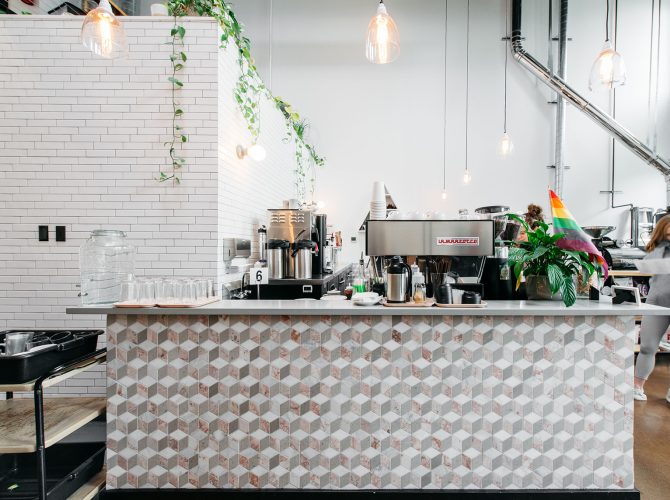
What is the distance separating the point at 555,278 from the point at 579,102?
5487 millimetres

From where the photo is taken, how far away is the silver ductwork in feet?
20.1

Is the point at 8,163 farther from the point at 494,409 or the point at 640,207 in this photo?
the point at 640,207

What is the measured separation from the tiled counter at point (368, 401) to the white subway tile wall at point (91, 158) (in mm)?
973

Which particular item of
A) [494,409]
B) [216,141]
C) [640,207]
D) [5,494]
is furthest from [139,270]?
[640,207]

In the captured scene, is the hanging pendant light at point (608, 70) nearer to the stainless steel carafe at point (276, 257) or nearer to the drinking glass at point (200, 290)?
the stainless steel carafe at point (276, 257)

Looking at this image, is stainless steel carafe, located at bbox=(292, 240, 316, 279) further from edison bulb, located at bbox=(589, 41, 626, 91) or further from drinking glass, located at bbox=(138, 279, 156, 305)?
edison bulb, located at bbox=(589, 41, 626, 91)

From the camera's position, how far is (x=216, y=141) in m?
3.01

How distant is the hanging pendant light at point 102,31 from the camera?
2.24 m

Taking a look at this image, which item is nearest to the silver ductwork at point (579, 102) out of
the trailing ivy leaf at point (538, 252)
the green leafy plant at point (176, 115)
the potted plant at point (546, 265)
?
the potted plant at point (546, 265)

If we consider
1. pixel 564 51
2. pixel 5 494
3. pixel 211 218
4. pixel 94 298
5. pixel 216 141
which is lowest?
pixel 5 494

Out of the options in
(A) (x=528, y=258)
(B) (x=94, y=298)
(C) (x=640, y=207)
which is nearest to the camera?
(A) (x=528, y=258)

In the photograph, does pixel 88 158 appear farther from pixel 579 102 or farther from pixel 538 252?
pixel 579 102

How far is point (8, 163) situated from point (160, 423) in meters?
2.40

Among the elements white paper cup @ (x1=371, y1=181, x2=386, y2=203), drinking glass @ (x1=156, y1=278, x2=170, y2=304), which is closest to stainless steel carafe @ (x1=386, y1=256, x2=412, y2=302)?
white paper cup @ (x1=371, y1=181, x2=386, y2=203)
